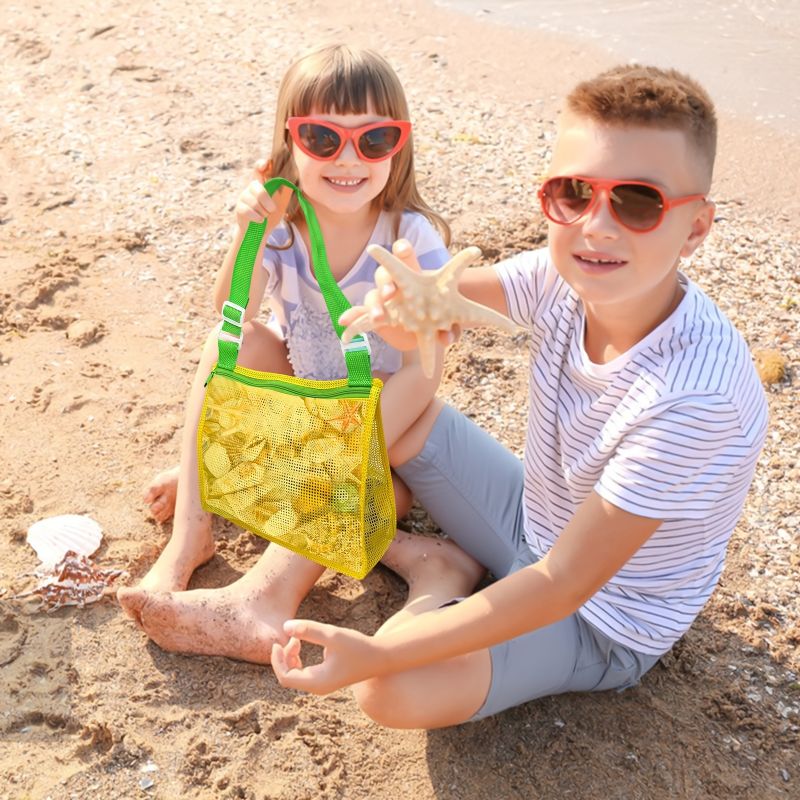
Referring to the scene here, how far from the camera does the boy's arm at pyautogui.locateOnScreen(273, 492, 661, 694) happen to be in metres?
2.36

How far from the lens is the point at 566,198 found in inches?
93.2

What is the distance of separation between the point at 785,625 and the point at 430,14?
17.8 ft

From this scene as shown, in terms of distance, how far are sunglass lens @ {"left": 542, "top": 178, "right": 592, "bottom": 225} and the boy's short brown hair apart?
5.8 inches

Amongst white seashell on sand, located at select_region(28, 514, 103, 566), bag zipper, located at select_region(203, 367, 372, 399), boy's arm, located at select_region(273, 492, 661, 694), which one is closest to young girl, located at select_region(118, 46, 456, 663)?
white seashell on sand, located at select_region(28, 514, 103, 566)

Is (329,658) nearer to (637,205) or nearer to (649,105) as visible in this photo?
(637,205)

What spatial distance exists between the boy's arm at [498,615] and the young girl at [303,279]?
567 mm

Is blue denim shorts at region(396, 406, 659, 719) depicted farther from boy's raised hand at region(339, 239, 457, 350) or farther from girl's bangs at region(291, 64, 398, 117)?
girl's bangs at region(291, 64, 398, 117)

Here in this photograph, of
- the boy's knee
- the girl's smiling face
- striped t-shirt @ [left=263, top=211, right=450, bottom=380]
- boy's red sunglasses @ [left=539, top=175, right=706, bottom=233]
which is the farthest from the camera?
striped t-shirt @ [left=263, top=211, right=450, bottom=380]

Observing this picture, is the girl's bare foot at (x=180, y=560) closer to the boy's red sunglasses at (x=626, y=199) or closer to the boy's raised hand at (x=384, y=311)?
the boy's raised hand at (x=384, y=311)

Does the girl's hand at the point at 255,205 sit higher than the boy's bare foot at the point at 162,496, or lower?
higher

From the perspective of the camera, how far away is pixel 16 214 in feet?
16.7

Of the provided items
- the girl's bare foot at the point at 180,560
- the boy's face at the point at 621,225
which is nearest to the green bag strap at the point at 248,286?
the girl's bare foot at the point at 180,560

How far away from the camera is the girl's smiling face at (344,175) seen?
3.13m

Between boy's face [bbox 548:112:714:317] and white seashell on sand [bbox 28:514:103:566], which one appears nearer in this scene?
boy's face [bbox 548:112:714:317]
